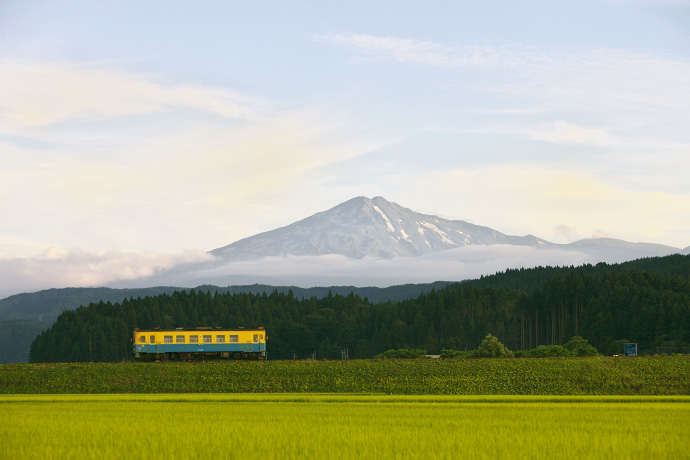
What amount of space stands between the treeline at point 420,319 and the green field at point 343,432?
8431cm

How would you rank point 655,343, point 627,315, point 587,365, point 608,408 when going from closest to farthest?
point 608,408, point 587,365, point 655,343, point 627,315

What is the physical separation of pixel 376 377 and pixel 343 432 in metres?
38.8

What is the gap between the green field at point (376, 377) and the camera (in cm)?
6638

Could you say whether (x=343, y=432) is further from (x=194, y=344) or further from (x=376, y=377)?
(x=194, y=344)

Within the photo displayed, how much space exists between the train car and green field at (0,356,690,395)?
705cm

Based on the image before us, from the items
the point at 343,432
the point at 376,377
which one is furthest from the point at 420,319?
the point at 343,432

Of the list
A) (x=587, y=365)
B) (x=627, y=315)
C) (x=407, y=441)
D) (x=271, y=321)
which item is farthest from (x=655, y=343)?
(x=407, y=441)

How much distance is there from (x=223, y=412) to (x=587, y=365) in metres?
40.5

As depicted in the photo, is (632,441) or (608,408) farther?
(608,408)

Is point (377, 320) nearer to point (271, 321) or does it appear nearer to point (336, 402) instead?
point (271, 321)

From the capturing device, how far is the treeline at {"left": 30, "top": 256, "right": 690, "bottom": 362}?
129 meters

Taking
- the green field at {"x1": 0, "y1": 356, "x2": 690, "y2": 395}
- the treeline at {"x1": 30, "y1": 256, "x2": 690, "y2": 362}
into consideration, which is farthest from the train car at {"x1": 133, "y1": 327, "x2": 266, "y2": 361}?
the treeline at {"x1": 30, "y1": 256, "x2": 690, "y2": 362}

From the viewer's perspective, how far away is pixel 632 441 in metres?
28.1

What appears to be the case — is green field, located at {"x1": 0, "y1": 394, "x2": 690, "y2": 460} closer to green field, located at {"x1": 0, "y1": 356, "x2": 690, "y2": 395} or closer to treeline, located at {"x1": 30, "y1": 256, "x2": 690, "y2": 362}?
green field, located at {"x1": 0, "y1": 356, "x2": 690, "y2": 395}
